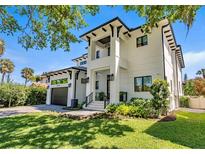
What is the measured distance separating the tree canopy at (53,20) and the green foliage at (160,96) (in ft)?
13.4

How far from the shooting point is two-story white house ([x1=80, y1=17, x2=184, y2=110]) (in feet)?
42.2

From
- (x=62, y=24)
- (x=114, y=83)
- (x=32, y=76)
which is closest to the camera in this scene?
(x=62, y=24)

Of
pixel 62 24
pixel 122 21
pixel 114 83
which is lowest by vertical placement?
pixel 114 83

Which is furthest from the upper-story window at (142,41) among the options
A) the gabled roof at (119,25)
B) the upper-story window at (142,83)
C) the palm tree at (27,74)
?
the palm tree at (27,74)

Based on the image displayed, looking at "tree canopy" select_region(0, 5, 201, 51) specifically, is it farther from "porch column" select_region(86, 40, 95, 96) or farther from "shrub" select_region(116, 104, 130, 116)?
"porch column" select_region(86, 40, 95, 96)

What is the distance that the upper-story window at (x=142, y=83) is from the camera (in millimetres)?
13211

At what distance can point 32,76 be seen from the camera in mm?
42625

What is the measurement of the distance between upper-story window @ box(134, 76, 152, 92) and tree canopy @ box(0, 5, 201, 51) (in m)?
6.40

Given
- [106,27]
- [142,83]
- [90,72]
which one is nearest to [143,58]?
[142,83]

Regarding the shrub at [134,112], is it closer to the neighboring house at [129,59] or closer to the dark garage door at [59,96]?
the neighboring house at [129,59]
